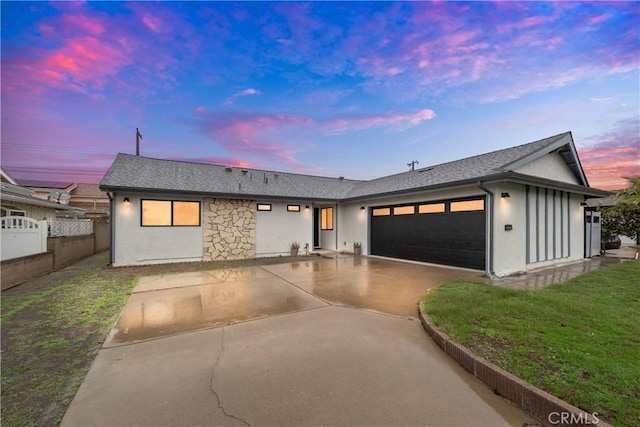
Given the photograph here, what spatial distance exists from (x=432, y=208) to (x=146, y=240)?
11135mm

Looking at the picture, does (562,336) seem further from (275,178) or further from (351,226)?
Answer: (275,178)

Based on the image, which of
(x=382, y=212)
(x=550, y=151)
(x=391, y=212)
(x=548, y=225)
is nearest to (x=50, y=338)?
(x=391, y=212)

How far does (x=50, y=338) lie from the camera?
360 centimetres

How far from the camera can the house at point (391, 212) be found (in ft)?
27.4

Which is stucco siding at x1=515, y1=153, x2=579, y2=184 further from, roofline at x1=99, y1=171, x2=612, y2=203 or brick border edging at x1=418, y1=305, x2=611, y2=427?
brick border edging at x1=418, y1=305, x2=611, y2=427

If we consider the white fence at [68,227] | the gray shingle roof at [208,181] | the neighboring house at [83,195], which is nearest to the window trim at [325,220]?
the gray shingle roof at [208,181]

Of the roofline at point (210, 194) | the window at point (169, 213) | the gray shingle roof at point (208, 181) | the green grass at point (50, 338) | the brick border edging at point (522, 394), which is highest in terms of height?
the gray shingle roof at point (208, 181)

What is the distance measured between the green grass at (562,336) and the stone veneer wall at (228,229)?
8668mm

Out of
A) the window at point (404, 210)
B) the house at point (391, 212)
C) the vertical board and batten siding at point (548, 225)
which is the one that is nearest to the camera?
the house at point (391, 212)

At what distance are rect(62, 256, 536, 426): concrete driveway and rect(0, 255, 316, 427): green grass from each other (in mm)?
178

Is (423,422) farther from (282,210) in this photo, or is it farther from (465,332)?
(282,210)

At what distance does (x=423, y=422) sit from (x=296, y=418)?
1.00m

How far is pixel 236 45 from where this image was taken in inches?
411

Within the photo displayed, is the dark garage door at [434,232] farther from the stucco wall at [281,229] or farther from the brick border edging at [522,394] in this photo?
the brick border edging at [522,394]
